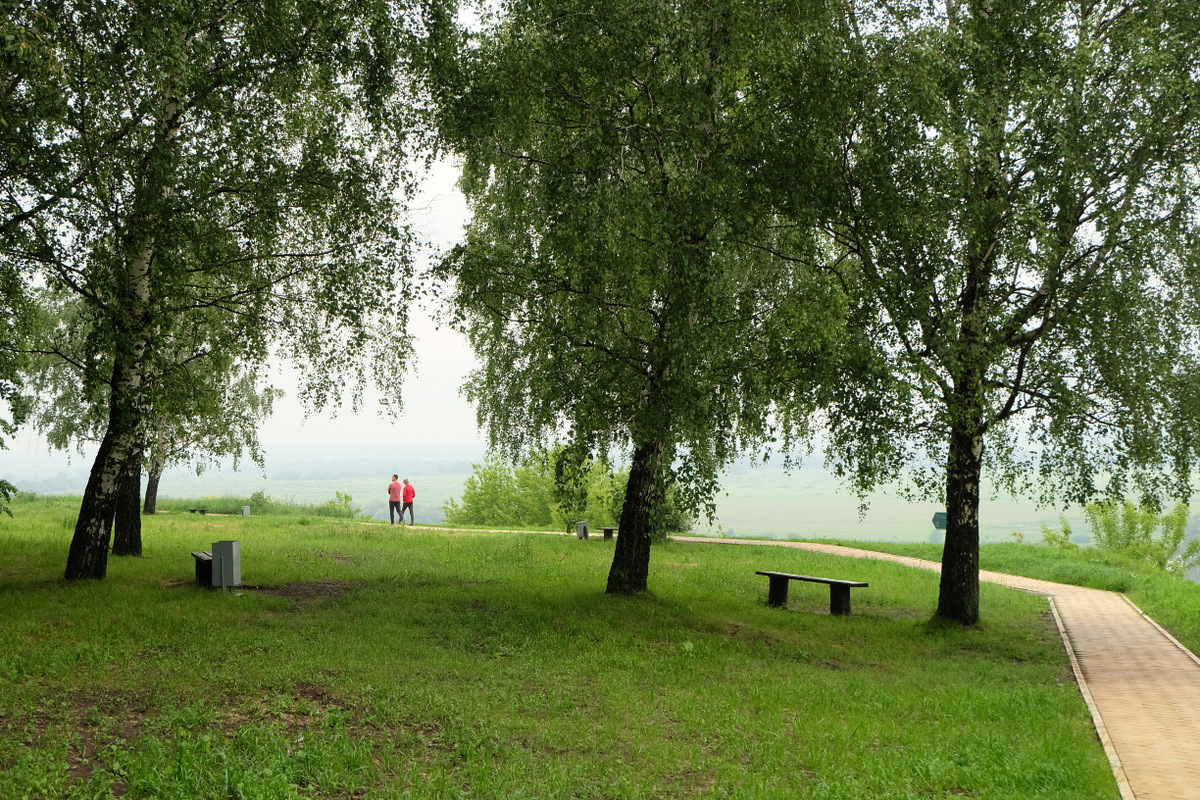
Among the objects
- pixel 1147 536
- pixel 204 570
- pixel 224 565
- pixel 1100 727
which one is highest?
pixel 224 565

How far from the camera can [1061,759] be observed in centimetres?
712

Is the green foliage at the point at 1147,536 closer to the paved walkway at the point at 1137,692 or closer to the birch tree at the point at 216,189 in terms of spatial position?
the paved walkway at the point at 1137,692

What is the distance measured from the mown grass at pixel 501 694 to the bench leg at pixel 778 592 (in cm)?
64

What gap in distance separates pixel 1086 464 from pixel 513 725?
969 centimetres

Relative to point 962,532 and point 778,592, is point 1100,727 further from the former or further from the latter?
point 778,592

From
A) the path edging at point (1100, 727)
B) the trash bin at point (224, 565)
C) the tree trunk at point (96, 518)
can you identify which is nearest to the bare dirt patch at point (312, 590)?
the trash bin at point (224, 565)

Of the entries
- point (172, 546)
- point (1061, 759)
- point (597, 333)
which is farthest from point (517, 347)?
point (1061, 759)

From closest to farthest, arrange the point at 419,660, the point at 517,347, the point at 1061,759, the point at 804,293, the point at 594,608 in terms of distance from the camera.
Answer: the point at 1061,759, the point at 419,660, the point at 804,293, the point at 594,608, the point at 517,347

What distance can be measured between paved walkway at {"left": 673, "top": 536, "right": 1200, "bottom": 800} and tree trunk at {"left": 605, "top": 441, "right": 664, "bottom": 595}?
20.8 feet

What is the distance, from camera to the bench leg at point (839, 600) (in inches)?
586

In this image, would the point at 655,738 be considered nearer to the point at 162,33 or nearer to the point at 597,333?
the point at 597,333

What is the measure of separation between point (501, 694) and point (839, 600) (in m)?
8.32

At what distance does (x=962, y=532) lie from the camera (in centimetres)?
1350

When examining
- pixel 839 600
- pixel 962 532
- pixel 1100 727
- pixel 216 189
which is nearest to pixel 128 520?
pixel 216 189
